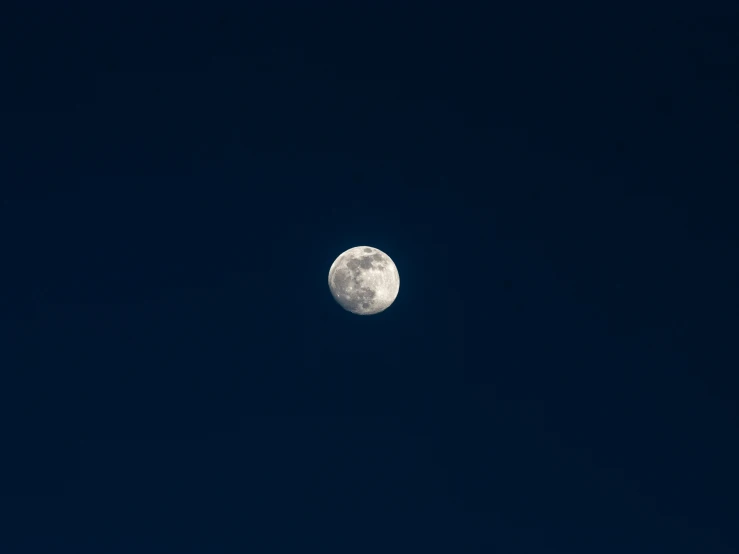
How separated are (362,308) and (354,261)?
8.92 ft

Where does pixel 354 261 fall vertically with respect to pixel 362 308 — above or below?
above

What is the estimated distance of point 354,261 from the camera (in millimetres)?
33906

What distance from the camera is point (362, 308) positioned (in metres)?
33.4

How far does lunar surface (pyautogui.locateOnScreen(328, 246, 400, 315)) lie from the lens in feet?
109

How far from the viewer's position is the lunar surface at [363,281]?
33219mm

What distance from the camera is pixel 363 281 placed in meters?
33.2
